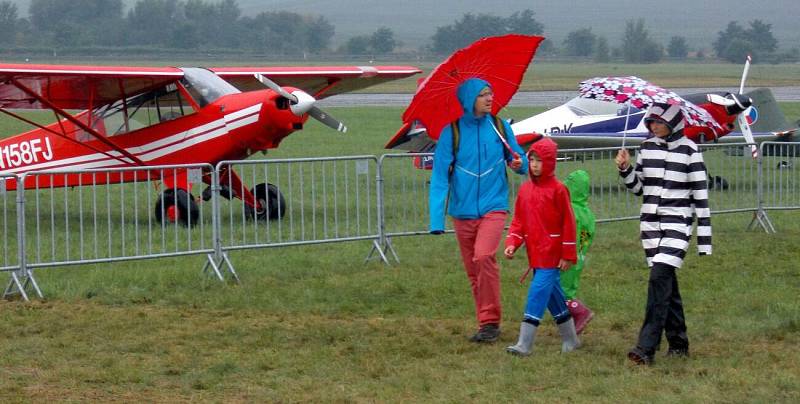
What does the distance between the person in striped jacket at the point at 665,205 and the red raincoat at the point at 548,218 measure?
17.1 inches

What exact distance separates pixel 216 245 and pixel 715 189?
258 inches

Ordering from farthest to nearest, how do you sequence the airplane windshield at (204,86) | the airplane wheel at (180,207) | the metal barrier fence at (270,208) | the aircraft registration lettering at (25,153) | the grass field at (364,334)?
the aircraft registration lettering at (25,153)
the airplane windshield at (204,86)
the airplane wheel at (180,207)
the metal barrier fence at (270,208)
the grass field at (364,334)

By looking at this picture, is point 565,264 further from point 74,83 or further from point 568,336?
point 74,83

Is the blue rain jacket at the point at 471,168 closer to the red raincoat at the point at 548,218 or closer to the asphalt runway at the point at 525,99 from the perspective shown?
the red raincoat at the point at 548,218

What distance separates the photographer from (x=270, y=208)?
13.6 meters

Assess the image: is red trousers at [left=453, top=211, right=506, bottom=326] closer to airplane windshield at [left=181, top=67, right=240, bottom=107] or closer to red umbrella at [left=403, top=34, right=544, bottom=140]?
red umbrella at [left=403, top=34, right=544, bottom=140]

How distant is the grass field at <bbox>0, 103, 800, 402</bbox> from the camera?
22.9 ft

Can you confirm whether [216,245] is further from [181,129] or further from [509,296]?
[181,129]

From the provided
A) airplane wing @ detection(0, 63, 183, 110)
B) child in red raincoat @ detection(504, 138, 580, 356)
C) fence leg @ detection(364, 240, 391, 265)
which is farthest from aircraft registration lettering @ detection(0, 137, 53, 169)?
child in red raincoat @ detection(504, 138, 580, 356)

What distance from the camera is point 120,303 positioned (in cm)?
987

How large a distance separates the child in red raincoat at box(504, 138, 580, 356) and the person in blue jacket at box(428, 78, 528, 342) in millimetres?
471

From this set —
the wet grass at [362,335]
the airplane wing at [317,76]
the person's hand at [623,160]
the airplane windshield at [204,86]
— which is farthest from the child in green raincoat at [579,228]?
the airplane wing at [317,76]

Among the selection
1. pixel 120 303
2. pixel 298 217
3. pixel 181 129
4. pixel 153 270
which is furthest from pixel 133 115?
pixel 120 303

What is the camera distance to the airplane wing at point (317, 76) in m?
18.0
